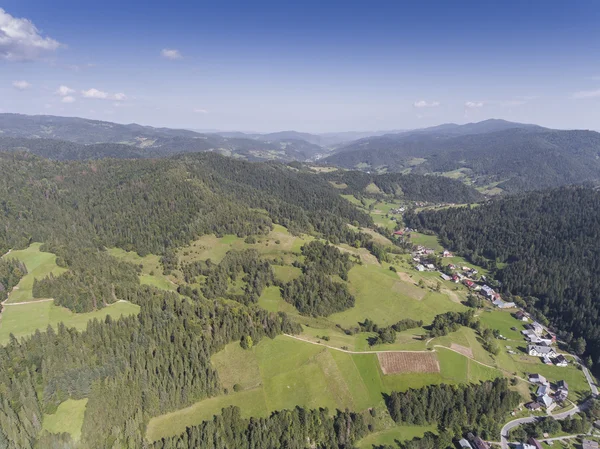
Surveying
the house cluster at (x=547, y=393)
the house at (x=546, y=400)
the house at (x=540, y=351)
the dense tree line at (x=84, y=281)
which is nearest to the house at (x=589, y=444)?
the house cluster at (x=547, y=393)

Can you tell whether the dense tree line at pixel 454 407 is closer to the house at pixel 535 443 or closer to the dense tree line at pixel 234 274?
the house at pixel 535 443

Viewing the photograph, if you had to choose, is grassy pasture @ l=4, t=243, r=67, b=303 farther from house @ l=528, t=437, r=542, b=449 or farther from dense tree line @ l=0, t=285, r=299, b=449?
house @ l=528, t=437, r=542, b=449

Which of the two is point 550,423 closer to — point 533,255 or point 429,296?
point 429,296

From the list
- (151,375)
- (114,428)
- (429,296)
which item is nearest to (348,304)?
(429,296)

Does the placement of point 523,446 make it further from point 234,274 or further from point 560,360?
point 234,274

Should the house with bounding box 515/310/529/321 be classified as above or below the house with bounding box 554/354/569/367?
above

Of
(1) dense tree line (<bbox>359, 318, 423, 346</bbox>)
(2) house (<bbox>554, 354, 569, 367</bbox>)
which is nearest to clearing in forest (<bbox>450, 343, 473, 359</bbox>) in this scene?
(1) dense tree line (<bbox>359, 318, 423, 346</bbox>)
